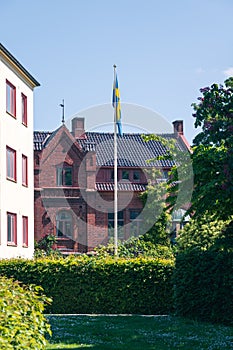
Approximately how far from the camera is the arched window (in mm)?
50750

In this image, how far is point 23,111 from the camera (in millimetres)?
36250

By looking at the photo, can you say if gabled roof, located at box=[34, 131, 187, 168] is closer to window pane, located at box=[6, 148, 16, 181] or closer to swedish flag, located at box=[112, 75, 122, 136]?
swedish flag, located at box=[112, 75, 122, 136]

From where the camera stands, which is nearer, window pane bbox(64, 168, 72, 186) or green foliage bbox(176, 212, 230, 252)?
green foliage bbox(176, 212, 230, 252)

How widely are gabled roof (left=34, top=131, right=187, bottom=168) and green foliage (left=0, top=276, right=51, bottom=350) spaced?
43.0 meters

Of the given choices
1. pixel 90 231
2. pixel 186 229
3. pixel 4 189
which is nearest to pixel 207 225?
pixel 186 229

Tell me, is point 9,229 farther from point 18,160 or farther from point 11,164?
point 18,160

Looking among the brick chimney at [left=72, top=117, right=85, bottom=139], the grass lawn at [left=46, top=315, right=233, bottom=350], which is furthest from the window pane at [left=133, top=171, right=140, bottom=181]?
the grass lawn at [left=46, top=315, right=233, bottom=350]

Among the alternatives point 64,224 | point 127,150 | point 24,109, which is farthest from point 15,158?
point 127,150

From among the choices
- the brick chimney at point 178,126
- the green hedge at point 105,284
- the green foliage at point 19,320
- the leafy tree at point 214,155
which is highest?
the brick chimney at point 178,126

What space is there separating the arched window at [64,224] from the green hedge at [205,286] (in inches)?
1147

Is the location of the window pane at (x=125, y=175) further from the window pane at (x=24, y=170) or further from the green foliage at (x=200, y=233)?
the green foliage at (x=200, y=233)

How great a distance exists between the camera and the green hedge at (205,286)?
62.7 feet

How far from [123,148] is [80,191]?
7.04 meters

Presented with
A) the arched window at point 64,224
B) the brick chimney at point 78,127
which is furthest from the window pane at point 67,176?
the brick chimney at point 78,127
